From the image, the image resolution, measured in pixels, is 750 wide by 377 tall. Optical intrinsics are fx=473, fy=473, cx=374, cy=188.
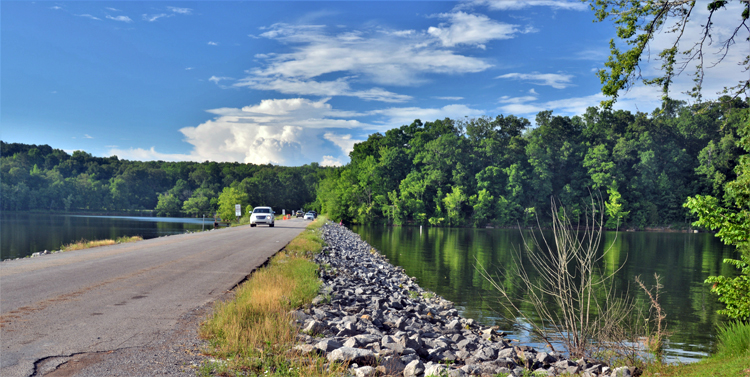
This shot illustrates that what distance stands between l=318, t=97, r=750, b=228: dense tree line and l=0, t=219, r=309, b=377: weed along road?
251ft

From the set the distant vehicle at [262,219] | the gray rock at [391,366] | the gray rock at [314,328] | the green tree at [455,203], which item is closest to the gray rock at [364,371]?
the gray rock at [391,366]

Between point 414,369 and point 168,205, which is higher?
point 168,205

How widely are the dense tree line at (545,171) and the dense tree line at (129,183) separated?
3930 cm

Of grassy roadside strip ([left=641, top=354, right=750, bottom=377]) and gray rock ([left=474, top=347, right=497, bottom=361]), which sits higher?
grassy roadside strip ([left=641, top=354, right=750, bottom=377])

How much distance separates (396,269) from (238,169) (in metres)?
174

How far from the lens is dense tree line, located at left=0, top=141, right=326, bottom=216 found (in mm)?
142500

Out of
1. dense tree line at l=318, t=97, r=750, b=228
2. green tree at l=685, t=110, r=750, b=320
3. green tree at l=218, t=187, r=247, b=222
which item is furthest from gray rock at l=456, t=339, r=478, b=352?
green tree at l=218, t=187, r=247, b=222

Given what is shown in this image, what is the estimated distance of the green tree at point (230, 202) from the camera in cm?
10019

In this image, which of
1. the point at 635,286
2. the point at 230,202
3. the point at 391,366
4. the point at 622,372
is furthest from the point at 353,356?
the point at 230,202

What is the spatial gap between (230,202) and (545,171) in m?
66.4

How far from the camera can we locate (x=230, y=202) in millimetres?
104250

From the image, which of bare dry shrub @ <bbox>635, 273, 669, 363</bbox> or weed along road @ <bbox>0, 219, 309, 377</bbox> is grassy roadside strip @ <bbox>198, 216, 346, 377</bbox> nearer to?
weed along road @ <bbox>0, 219, 309, 377</bbox>

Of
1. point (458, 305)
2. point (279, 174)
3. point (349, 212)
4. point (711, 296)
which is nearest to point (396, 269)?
point (458, 305)

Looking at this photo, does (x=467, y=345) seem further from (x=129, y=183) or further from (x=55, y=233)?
(x=129, y=183)
